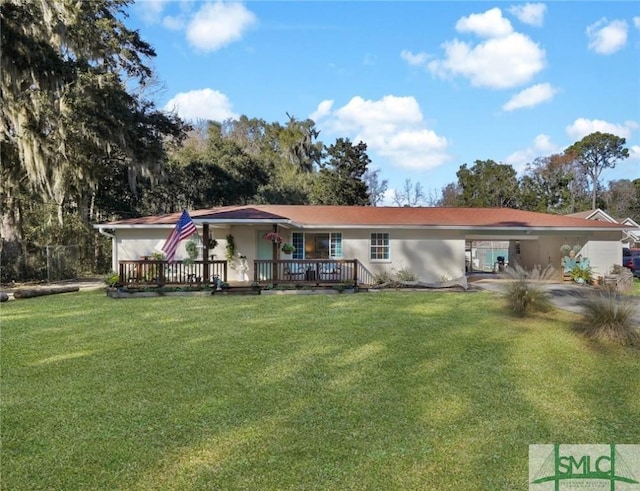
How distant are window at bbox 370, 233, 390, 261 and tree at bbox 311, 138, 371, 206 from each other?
15.0 metres

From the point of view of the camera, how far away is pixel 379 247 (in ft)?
56.9

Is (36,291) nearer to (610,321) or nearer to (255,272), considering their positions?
(255,272)

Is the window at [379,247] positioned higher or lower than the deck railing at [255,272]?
higher

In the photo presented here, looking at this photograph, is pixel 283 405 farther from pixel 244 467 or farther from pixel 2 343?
pixel 2 343

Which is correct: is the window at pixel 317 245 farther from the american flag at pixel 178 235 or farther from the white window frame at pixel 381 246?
the american flag at pixel 178 235

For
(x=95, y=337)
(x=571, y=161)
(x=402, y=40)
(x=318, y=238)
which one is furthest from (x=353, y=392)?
(x=571, y=161)

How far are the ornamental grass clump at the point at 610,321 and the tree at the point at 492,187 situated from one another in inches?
1433

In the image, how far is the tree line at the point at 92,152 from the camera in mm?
17000

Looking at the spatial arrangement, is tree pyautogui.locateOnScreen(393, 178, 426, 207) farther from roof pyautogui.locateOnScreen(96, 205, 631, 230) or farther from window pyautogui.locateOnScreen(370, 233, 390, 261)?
window pyautogui.locateOnScreen(370, 233, 390, 261)

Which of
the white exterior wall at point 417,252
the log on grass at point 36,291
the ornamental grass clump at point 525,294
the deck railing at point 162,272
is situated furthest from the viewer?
the white exterior wall at point 417,252

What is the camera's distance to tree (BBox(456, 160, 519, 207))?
139ft

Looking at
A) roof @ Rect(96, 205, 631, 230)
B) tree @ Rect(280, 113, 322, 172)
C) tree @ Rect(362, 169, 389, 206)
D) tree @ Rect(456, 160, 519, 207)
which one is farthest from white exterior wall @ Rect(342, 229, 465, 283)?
tree @ Rect(362, 169, 389, 206)

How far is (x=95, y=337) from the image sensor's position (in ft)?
24.5

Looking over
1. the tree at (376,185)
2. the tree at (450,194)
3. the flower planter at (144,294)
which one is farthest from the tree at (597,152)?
the flower planter at (144,294)
